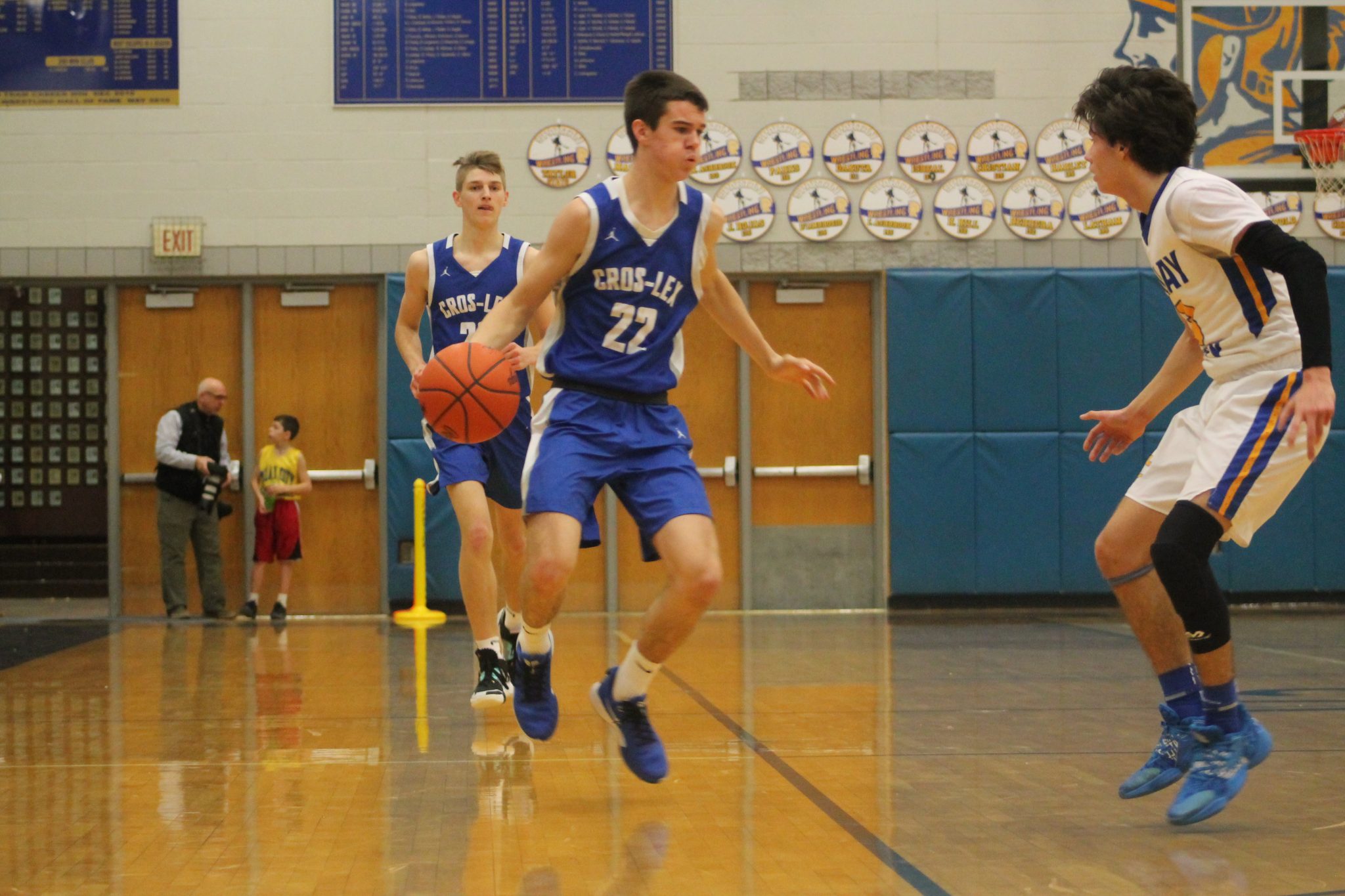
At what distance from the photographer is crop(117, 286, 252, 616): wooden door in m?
10.6

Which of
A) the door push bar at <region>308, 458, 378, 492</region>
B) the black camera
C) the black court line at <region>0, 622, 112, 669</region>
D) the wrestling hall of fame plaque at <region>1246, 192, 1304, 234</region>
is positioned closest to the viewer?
the black court line at <region>0, 622, 112, 669</region>

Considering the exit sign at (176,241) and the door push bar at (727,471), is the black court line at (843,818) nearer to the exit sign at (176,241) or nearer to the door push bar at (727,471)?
the door push bar at (727,471)

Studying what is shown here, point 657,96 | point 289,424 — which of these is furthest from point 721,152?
point 657,96

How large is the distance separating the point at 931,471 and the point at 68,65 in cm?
705

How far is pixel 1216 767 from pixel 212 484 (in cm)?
795

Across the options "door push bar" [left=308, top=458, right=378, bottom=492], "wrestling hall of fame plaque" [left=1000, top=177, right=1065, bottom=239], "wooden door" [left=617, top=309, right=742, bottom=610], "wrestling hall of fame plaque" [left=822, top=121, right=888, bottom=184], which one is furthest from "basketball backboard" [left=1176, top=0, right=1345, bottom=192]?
"door push bar" [left=308, top=458, right=378, bottom=492]

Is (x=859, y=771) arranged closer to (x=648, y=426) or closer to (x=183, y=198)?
(x=648, y=426)

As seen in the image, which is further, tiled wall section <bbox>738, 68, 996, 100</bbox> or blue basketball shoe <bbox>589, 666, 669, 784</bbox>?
tiled wall section <bbox>738, 68, 996, 100</bbox>

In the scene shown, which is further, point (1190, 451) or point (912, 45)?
point (912, 45)

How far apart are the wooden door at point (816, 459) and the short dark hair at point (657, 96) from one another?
7.07 metres

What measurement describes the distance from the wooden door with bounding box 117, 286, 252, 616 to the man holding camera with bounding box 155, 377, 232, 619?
0.44 meters

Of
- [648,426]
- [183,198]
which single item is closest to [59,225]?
[183,198]

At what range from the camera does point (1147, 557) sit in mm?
3645

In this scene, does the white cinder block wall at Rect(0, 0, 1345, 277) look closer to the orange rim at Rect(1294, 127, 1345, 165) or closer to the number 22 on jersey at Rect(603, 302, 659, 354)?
the orange rim at Rect(1294, 127, 1345, 165)
